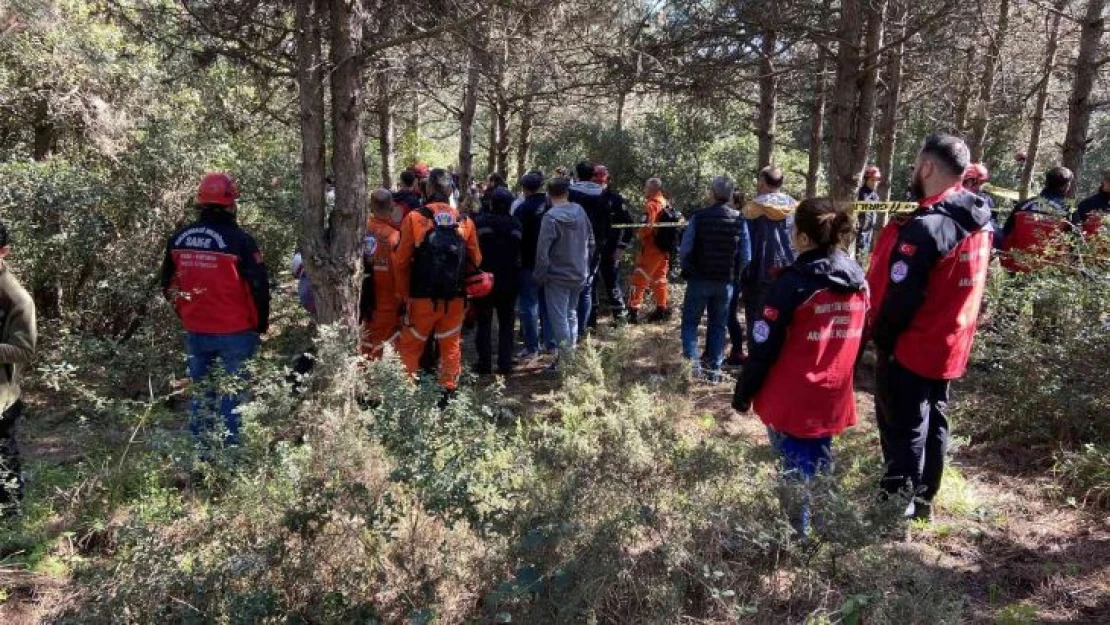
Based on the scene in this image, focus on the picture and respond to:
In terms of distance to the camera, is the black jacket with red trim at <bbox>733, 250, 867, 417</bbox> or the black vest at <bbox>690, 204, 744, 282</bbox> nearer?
the black jacket with red trim at <bbox>733, 250, 867, 417</bbox>

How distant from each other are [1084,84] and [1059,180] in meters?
1.09

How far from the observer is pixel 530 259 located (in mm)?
7863

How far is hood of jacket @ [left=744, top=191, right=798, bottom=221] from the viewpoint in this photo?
20.5 ft

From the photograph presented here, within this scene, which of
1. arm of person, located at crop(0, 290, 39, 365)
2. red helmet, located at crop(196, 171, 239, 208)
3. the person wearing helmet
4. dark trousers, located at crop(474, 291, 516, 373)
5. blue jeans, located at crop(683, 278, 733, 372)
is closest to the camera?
arm of person, located at crop(0, 290, 39, 365)

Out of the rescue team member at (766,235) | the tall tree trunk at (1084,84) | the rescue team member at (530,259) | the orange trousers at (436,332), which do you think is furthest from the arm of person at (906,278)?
the tall tree trunk at (1084,84)

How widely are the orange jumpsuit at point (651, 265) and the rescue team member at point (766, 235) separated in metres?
2.50

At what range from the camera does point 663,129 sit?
1542 centimetres

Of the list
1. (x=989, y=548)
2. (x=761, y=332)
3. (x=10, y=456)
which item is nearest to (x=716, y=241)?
Answer: (x=761, y=332)

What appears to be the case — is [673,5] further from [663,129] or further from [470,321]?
[663,129]

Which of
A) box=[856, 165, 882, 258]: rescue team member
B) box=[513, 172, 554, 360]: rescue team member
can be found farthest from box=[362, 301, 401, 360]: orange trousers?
box=[856, 165, 882, 258]: rescue team member

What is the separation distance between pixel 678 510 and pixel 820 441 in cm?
103

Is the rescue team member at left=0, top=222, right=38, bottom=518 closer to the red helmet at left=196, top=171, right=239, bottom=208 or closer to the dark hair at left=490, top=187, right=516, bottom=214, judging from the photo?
the red helmet at left=196, top=171, right=239, bottom=208

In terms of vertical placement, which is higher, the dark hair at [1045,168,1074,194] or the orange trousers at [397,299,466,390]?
the dark hair at [1045,168,1074,194]

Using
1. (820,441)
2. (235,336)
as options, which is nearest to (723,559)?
(820,441)
